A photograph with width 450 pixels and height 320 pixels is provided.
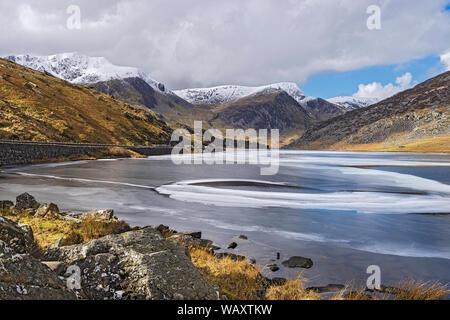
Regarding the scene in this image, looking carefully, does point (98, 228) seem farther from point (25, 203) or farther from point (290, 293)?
point (290, 293)

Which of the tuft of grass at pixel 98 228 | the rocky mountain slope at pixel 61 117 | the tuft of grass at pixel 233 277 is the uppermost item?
the rocky mountain slope at pixel 61 117

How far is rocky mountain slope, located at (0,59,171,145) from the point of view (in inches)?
2581

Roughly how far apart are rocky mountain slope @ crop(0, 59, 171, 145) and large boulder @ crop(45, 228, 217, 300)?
6450cm

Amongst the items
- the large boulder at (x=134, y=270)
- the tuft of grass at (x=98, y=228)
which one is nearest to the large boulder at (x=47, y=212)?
the tuft of grass at (x=98, y=228)

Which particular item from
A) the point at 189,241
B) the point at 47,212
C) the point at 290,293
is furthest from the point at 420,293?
the point at 47,212

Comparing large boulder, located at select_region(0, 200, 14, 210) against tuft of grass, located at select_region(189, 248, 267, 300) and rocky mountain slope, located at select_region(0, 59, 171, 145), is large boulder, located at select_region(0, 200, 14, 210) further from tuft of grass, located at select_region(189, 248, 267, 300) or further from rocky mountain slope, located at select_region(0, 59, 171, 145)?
rocky mountain slope, located at select_region(0, 59, 171, 145)

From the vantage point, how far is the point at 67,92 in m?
117

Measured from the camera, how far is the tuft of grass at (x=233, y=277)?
7.02 meters

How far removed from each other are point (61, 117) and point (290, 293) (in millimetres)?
91172

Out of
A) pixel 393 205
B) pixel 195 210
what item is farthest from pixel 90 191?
pixel 393 205

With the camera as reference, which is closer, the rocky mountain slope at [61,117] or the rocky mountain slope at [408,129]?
the rocky mountain slope at [61,117]

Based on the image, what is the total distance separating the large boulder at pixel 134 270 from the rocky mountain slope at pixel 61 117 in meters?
64.5

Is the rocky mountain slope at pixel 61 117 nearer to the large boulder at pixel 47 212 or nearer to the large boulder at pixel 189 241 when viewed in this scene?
the large boulder at pixel 47 212
